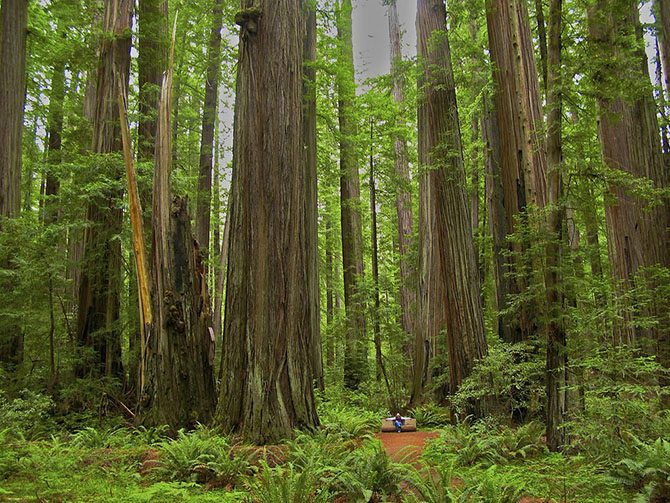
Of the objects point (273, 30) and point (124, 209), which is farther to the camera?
point (124, 209)

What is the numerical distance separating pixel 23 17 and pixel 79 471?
11.0m

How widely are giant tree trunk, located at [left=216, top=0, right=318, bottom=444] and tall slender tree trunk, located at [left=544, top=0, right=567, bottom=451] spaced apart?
3.03 meters

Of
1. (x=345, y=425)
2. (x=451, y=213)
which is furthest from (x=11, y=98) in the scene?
(x=345, y=425)

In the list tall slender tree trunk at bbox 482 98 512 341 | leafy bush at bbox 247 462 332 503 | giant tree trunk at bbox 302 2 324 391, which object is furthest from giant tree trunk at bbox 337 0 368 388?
leafy bush at bbox 247 462 332 503

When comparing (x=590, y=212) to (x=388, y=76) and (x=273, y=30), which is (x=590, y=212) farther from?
(x=388, y=76)

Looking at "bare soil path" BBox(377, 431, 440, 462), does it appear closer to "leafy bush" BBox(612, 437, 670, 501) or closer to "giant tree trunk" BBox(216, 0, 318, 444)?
"giant tree trunk" BBox(216, 0, 318, 444)

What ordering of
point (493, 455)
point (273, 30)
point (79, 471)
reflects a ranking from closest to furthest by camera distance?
point (79, 471)
point (493, 455)
point (273, 30)

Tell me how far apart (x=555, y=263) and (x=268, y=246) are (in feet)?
12.0

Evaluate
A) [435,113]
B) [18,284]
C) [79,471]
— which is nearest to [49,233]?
[18,284]

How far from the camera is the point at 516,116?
8.62 meters

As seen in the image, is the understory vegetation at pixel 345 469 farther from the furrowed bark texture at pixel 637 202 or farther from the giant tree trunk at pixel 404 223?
the giant tree trunk at pixel 404 223

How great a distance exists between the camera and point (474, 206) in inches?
701

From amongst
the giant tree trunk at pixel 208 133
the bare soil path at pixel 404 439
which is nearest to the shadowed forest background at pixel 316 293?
the bare soil path at pixel 404 439

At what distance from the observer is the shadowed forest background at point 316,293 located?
4.64 m
